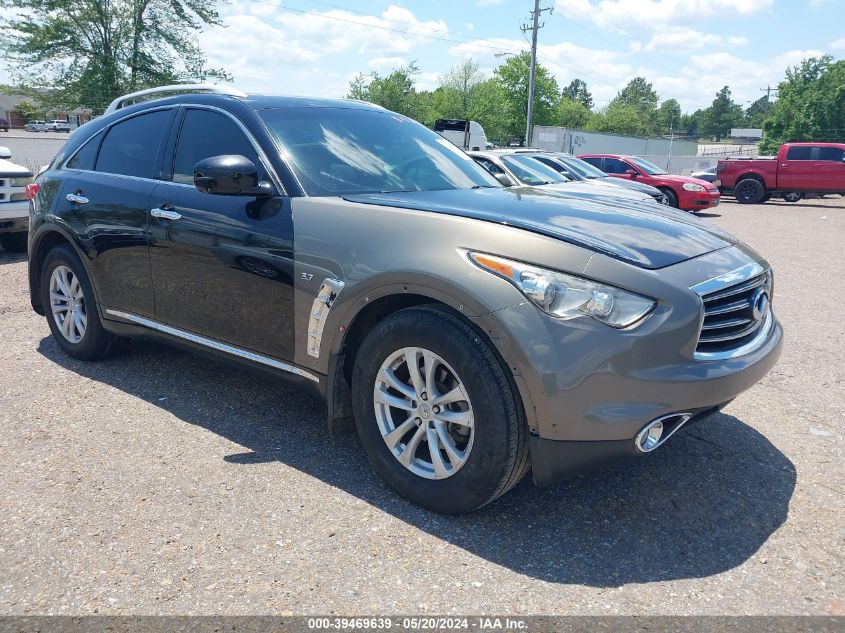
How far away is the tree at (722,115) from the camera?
479ft

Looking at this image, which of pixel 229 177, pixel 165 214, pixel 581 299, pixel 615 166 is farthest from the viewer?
pixel 615 166

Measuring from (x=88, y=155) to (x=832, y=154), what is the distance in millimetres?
22614

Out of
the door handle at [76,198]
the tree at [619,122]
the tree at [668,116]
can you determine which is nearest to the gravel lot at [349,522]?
the door handle at [76,198]

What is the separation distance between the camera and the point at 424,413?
9.29ft

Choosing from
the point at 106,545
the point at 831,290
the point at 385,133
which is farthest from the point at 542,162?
the point at 106,545

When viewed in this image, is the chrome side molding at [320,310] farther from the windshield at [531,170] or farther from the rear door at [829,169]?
the rear door at [829,169]

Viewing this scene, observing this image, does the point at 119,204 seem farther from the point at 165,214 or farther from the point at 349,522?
the point at 349,522

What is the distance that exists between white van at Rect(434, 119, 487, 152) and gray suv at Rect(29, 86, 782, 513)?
67.1 ft

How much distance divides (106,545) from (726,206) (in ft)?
75.0

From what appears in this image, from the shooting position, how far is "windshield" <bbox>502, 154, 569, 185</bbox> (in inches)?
498

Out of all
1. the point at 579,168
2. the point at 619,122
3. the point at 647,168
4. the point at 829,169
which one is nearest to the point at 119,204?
the point at 579,168

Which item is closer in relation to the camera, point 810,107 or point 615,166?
point 615,166

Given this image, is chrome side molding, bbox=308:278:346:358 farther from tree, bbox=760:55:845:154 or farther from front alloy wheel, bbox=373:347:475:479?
tree, bbox=760:55:845:154

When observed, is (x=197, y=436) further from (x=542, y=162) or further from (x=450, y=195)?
(x=542, y=162)
